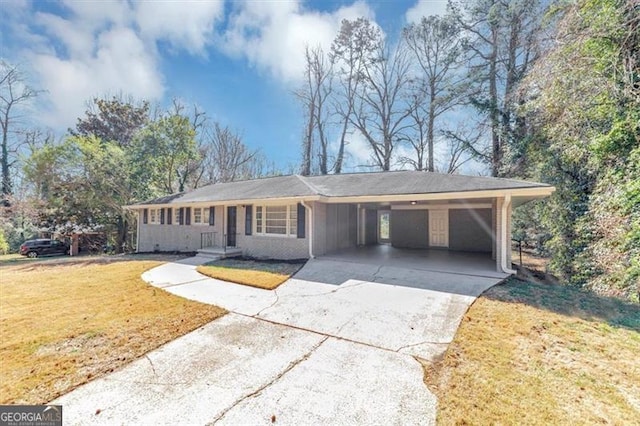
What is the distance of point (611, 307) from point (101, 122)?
1266 inches

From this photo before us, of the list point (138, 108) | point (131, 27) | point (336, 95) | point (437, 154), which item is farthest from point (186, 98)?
point (437, 154)

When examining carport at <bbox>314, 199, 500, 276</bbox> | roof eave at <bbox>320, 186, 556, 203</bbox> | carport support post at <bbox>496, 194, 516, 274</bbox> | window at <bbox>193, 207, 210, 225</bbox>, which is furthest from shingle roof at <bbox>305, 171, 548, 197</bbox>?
window at <bbox>193, 207, 210, 225</bbox>

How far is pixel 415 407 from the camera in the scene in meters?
2.76

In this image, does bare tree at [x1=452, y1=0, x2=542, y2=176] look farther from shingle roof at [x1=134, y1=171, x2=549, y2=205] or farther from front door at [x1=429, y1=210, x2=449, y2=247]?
shingle roof at [x1=134, y1=171, x2=549, y2=205]

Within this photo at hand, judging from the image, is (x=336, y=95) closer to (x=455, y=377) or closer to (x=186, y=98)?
(x=186, y=98)

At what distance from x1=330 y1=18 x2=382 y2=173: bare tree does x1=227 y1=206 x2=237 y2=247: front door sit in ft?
45.2

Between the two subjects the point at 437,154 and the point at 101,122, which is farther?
the point at 101,122

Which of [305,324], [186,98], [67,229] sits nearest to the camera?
[305,324]

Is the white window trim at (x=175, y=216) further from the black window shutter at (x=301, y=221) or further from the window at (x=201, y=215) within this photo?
the black window shutter at (x=301, y=221)

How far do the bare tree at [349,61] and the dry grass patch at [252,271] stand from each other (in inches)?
630

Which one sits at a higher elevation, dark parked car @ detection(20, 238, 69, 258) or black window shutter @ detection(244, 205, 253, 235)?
black window shutter @ detection(244, 205, 253, 235)

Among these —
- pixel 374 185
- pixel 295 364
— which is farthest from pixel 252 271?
pixel 295 364

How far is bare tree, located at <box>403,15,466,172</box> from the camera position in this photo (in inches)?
726

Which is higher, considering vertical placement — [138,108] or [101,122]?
[138,108]
